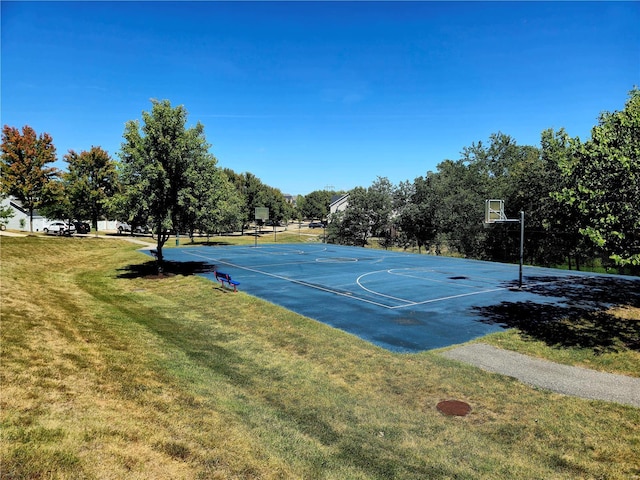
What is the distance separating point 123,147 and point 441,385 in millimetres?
22556

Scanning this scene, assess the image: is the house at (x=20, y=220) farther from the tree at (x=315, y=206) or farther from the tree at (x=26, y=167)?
the tree at (x=315, y=206)

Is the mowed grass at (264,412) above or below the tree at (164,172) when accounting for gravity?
below

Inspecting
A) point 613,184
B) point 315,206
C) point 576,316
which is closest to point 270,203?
point 315,206

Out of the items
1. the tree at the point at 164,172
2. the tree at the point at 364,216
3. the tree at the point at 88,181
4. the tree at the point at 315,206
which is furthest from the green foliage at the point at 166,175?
the tree at the point at 315,206

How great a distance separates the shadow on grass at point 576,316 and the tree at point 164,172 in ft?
57.7

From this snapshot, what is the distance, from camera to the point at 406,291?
22.2 m

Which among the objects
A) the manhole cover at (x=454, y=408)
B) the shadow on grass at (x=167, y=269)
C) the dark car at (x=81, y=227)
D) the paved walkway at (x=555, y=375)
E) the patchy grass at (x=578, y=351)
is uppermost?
the dark car at (x=81, y=227)

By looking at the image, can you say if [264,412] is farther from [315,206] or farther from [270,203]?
[315,206]

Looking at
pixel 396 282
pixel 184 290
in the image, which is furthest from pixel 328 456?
pixel 396 282

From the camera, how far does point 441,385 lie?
31.9 feet

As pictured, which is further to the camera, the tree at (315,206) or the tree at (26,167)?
the tree at (315,206)

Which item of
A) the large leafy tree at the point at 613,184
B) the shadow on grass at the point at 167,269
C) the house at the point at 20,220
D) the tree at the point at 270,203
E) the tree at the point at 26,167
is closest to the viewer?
the large leafy tree at the point at 613,184

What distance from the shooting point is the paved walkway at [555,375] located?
360 inches

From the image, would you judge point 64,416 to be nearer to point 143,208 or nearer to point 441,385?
point 441,385
